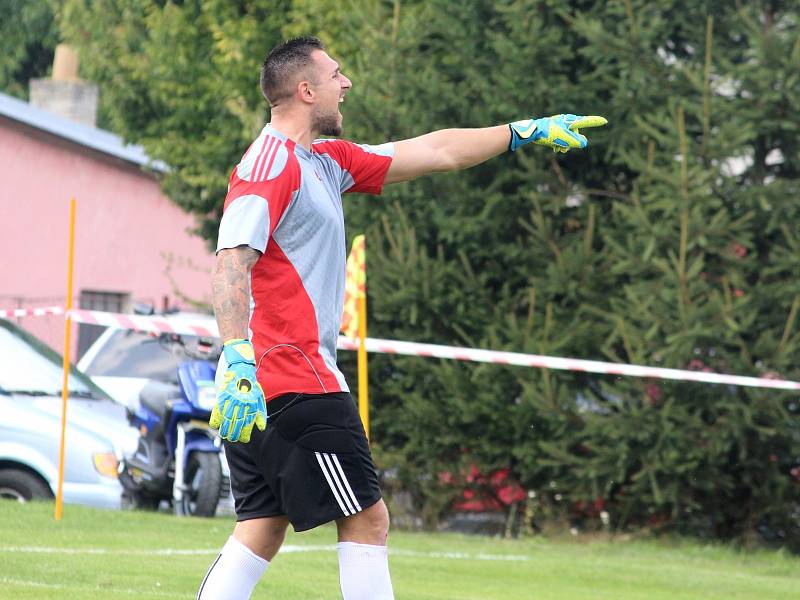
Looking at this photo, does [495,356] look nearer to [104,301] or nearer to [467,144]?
[467,144]

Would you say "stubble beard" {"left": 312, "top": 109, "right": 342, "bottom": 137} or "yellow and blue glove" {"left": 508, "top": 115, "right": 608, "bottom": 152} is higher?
"yellow and blue glove" {"left": 508, "top": 115, "right": 608, "bottom": 152}

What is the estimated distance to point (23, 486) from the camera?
1214 centimetres

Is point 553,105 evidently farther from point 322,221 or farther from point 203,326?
point 322,221

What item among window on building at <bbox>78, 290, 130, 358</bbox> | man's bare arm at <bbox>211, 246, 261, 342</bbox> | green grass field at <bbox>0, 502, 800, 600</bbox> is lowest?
green grass field at <bbox>0, 502, 800, 600</bbox>

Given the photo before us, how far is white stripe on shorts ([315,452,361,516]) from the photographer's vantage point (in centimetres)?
475

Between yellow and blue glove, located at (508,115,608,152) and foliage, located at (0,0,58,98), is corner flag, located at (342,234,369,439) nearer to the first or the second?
yellow and blue glove, located at (508,115,608,152)

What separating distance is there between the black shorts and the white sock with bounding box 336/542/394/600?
5.1 inches

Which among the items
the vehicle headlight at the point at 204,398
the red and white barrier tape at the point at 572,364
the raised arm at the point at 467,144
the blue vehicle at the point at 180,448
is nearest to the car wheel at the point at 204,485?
the blue vehicle at the point at 180,448

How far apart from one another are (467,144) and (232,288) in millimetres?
1169

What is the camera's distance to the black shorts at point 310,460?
15.6 ft

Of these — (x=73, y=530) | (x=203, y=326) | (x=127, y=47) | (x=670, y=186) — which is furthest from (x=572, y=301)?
(x=127, y=47)

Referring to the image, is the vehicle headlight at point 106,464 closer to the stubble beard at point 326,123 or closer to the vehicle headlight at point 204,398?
the vehicle headlight at point 204,398

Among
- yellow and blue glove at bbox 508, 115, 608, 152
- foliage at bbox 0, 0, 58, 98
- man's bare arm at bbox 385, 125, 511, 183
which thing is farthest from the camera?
foliage at bbox 0, 0, 58, 98

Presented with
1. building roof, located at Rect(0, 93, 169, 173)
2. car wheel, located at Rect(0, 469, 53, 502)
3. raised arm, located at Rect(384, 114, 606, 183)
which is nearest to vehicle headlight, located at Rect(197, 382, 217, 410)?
car wheel, located at Rect(0, 469, 53, 502)
